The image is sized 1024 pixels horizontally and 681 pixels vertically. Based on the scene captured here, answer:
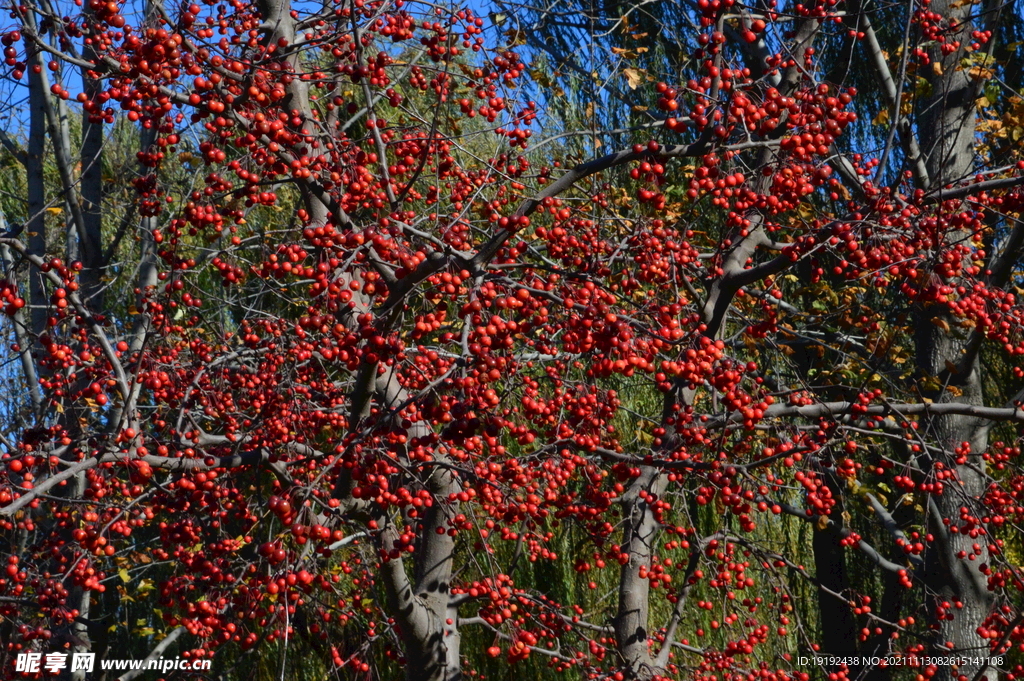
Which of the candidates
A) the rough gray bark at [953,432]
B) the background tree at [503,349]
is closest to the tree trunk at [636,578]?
the background tree at [503,349]

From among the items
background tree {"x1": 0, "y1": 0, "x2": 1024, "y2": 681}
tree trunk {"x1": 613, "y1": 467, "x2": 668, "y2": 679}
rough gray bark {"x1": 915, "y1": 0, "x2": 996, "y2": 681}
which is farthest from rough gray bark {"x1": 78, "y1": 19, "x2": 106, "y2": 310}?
rough gray bark {"x1": 915, "y1": 0, "x2": 996, "y2": 681}

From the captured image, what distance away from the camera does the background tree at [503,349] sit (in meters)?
2.62

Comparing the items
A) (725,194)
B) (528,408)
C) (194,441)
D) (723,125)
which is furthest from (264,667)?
(723,125)

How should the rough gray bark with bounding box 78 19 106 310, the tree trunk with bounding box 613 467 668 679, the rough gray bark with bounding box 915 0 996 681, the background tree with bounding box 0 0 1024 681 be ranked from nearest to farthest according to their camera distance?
the background tree with bounding box 0 0 1024 681
the tree trunk with bounding box 613 467 668 679
the rough gray bark with bounding box 78 19 106 310
the rough gray bark with bounding box 915 0 996 681

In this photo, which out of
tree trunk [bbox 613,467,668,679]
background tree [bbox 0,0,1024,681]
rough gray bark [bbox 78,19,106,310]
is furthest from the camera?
Answer: rough gray bark [bbox 78,19,106,310]

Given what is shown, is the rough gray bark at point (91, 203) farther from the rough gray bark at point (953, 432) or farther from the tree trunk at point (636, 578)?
the rough gray bark at point (953, 432)

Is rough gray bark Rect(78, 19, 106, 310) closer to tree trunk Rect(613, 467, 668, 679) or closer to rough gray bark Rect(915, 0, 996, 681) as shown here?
tree trunk Rect(613, 467, 668, 679)

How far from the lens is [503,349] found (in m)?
2.61

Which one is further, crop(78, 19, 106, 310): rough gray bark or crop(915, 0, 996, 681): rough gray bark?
crop(915, 0, 996, 681): rough gray bark

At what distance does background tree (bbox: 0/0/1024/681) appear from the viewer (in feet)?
8.61

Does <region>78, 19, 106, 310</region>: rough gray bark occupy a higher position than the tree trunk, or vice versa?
<region>78, 19, 106, 310</region>: rough gray bark

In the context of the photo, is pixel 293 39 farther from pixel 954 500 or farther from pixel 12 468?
pixel 954 500

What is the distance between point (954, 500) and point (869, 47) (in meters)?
2.51

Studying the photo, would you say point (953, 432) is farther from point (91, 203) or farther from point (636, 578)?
point (91, 203)
